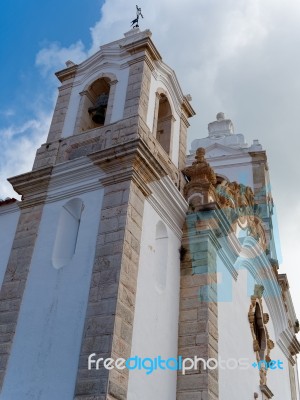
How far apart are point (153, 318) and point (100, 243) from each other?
1243mm

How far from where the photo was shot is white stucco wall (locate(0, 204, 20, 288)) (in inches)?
311

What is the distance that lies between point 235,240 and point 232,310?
132 cm

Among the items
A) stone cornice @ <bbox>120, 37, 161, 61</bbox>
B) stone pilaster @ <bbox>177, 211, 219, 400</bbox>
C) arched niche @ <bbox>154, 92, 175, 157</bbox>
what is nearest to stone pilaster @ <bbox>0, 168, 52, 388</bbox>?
stone pilaster @ <bbox>177, 211, 219, 400</bbox>

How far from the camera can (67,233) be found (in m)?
7.60

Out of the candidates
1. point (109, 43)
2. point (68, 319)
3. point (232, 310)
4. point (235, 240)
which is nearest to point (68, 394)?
point (68, 319)

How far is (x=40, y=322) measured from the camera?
21.8 ft

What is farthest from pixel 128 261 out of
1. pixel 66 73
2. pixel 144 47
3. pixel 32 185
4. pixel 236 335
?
pixel 66 73

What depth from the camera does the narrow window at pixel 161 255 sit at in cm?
769

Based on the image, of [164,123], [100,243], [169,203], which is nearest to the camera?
[100,243]

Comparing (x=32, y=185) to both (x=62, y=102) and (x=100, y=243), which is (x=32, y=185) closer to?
(x=100, y=243)

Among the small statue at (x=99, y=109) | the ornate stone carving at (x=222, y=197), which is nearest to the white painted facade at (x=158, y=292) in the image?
the ornate stone carving at (x=222, y=197)

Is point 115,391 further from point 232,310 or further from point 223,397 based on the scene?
point 232,310

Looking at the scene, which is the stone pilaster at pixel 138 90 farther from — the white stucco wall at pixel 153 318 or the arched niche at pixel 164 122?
the white stucco wall at pixel 153 318

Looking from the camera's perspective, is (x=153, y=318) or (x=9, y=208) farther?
(x=9, y=208)
